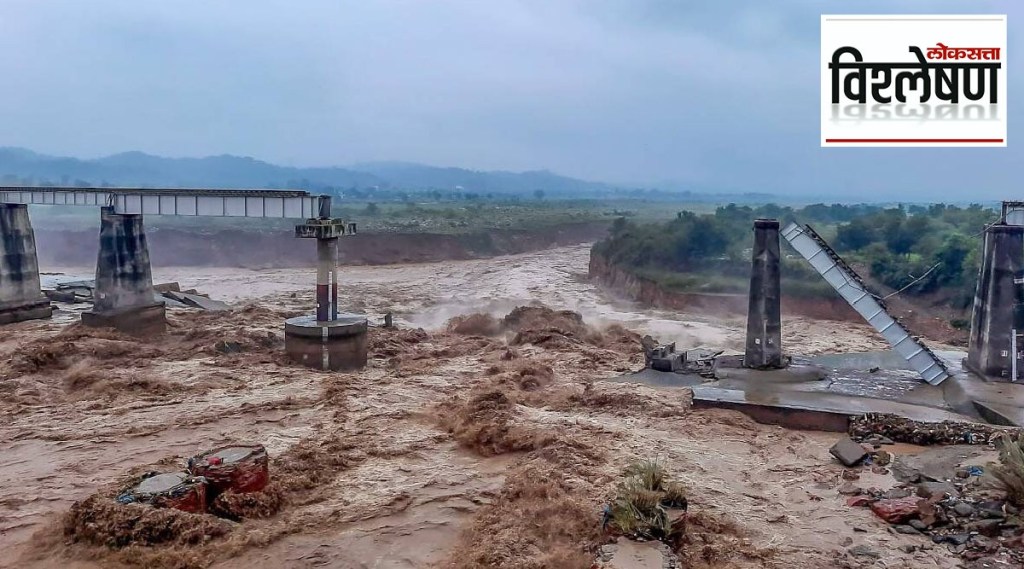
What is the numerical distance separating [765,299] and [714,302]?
18.5 meters

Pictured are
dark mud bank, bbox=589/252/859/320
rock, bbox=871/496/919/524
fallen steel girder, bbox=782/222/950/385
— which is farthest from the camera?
dark mud bank, bbox=589/252/859/320

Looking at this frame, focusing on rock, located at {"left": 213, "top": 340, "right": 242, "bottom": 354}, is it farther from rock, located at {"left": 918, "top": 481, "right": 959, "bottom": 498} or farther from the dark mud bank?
the dark mud bank

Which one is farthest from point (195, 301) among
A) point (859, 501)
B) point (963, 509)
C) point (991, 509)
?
point (991, 509)

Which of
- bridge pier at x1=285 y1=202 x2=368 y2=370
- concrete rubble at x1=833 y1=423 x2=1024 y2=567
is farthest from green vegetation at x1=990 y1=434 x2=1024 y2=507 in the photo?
bridge pier at x1=285 y1=202 x2=368 y2=370

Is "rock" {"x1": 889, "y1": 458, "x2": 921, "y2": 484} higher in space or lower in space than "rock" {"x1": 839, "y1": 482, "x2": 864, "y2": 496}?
higher

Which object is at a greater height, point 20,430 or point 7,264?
point 7,264

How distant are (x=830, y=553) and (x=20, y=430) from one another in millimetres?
16916

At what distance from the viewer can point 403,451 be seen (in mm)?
15844

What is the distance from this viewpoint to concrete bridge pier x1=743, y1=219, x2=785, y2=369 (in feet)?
68.8

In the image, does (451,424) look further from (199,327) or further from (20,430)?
(199,327)

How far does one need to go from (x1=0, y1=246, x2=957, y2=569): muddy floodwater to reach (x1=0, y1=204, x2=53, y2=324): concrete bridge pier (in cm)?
119

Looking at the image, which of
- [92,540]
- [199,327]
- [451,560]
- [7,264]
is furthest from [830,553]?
[7,264]

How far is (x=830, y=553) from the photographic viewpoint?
11.3 m

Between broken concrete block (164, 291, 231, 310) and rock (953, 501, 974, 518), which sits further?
broken concrete block (164, 291, 231, 310)
